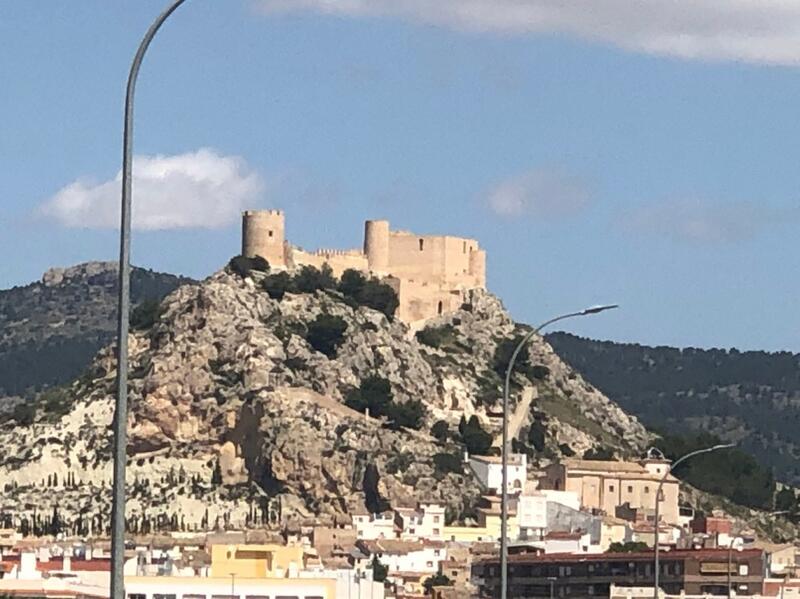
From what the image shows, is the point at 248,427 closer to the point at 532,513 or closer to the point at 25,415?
the point at 532,513

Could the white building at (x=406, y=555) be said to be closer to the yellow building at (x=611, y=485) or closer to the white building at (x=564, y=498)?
the white building at (x=564, y=498)

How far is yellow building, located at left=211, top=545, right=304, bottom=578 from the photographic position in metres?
117

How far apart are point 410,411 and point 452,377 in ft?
38.2

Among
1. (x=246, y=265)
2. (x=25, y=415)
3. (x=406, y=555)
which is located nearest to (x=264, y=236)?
(x=246, y=265)

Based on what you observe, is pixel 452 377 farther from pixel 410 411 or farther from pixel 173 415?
pixel 173 415

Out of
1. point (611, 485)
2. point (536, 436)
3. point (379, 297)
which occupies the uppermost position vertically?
point (379, 297)

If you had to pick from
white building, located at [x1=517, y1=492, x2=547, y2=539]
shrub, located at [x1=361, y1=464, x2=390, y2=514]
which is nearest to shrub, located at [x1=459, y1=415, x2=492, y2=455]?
shrub, located at [x1=361, y1=464, x2=390, y2=514]

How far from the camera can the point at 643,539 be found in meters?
168

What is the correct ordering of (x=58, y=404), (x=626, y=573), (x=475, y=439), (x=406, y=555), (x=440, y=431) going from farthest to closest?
1. (x=58, y=404)
2. (x=475, y=439)
3. (x=440, y=431)
4. (x=406, y=555)
5. (x=626, y=573)

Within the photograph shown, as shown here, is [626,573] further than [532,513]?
No

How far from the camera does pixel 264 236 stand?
196m

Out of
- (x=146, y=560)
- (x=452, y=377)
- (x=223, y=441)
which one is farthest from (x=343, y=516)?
(x=146, y=560)

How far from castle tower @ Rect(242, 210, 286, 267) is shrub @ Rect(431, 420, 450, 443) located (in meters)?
18.8

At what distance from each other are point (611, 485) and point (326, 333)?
77.7ft
